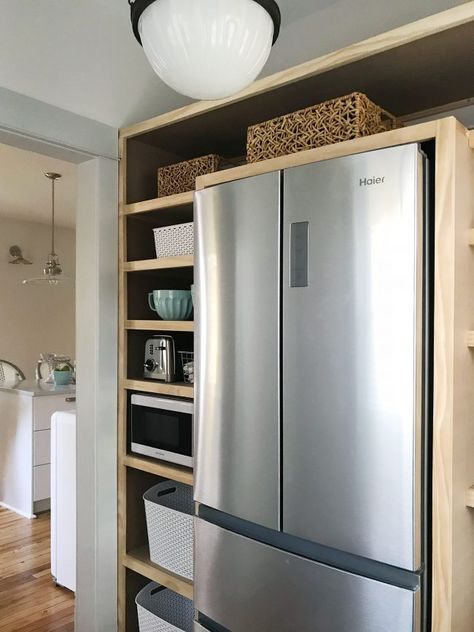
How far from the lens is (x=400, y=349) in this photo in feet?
3.92

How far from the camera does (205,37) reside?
85 centimetres

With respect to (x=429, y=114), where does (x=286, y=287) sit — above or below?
below

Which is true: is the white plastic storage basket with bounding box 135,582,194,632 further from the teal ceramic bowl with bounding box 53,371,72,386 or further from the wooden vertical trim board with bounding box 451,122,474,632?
the teal ceramic bowl with bounding box 53,371,72,386

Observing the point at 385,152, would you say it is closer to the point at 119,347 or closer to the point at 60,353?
the point at 119,347

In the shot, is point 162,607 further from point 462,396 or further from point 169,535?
point 462,396

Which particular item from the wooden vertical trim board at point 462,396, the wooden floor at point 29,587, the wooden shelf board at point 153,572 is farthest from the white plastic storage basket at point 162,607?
the wooden vertical trim board at point 462,396

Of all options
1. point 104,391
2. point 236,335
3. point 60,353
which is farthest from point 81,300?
point 60,353

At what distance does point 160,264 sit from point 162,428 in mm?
624

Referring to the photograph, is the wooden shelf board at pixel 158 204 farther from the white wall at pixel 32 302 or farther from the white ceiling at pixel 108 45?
the white wall at pixel 32 302

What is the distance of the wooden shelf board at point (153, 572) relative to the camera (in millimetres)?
1885

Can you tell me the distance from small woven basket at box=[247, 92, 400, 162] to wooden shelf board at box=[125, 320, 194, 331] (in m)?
0.62

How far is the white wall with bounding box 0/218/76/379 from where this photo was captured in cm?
577

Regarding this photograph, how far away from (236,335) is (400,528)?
65cm

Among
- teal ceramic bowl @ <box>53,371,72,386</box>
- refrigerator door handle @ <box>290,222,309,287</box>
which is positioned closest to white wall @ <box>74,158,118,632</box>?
refrigerator door handle @ <box>290,222,309,287</box>
